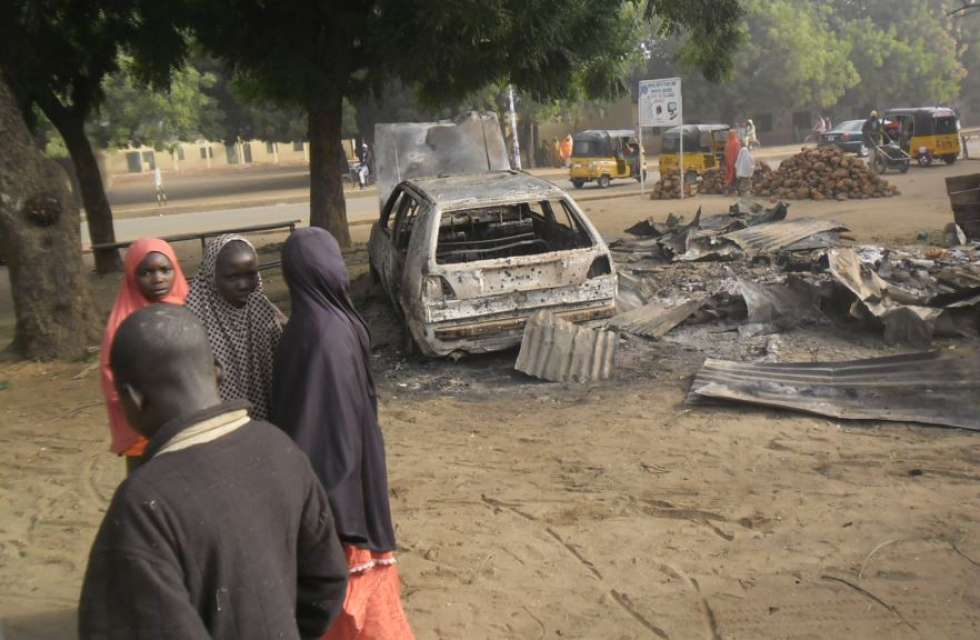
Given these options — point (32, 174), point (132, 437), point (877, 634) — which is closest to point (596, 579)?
point (877, 634)

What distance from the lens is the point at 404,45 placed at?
39.1ft

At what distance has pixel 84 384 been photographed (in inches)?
320

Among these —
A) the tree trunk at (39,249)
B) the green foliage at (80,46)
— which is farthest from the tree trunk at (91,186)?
the tree trunk at (39,249)

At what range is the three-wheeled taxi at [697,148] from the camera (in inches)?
990

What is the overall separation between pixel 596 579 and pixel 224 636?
273 centimetres

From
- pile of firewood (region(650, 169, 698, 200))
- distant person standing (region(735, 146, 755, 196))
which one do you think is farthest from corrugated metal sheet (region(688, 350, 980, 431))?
pile of firewood (region(650, 169, 698, 200))

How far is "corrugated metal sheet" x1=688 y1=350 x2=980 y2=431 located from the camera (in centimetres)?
610

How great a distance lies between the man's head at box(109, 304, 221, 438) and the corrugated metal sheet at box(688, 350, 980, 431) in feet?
Result: 16.8

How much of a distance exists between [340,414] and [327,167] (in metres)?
12.1

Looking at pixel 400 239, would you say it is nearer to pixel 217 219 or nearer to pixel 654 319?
pixel 654 319

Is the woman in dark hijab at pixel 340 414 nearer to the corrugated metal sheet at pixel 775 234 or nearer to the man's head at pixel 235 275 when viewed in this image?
the man's head at pixel 235 275

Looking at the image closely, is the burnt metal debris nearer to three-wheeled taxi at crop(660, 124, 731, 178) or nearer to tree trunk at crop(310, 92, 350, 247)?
tree trunk at crop(310, 92, 350, 247)

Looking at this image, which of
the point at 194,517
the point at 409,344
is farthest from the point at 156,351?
the point at 409,344

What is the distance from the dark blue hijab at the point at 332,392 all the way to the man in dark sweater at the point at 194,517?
0.70m
